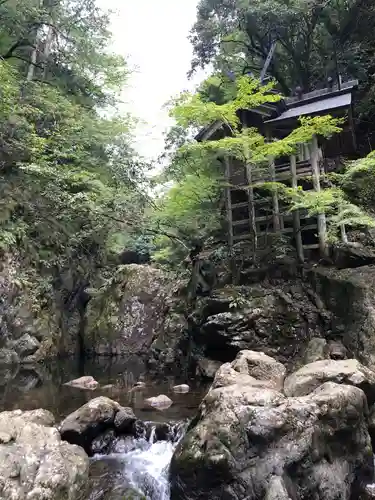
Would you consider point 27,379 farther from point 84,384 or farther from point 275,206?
point 275,206

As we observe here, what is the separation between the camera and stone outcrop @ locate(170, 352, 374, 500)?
217 inches

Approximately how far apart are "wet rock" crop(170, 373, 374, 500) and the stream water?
87 centimetres

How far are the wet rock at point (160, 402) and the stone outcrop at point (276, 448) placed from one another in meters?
4.19

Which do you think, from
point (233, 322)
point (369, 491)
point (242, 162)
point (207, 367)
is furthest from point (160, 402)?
point (242, 162)

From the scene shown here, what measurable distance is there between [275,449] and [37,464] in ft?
10.9

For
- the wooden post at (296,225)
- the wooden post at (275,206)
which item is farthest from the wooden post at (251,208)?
the wooden post at (296,225)

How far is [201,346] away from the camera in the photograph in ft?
46.1

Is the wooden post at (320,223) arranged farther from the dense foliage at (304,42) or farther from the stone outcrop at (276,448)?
the stone outcrop at (276,448)

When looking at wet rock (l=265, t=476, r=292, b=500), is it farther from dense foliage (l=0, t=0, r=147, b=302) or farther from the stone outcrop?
dense foliage (l=0, t=0, r=147, b=302)

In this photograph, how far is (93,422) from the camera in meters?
7.94

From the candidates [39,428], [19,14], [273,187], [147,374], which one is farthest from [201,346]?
[19,14]

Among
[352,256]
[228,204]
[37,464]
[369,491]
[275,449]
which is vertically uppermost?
[228,204]

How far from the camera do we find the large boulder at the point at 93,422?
7.69 metres

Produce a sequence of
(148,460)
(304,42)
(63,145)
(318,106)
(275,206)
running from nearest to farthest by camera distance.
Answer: (148,460)
(275,206)
(318,106)
(63,145)
(304,42)
